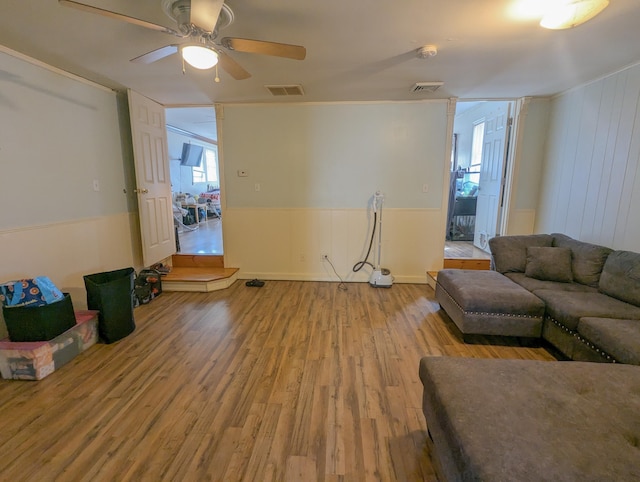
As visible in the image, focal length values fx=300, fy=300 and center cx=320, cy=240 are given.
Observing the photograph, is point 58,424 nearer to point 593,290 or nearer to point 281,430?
point 281,430

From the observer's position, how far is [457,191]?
610 centimetres

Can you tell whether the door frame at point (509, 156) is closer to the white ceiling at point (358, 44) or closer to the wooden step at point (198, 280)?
the white ceiling at point (358, 44)

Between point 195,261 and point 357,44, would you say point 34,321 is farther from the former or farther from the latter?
point 357,44

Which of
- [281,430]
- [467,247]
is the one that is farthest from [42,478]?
[467,247]

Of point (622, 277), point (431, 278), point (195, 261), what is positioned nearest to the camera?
point (622, 277)

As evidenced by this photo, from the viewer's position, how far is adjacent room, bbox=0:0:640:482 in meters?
1.42

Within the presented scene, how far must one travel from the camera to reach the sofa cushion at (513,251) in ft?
10.0

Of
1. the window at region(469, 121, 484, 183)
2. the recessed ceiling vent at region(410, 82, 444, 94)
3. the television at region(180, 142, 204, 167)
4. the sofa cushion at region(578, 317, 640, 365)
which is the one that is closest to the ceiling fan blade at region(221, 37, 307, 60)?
the recessed ceiling vent at region(410, 82, 444, 94)

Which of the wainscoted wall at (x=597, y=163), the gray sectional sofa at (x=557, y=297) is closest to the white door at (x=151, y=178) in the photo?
the gray sectional sofa at (x=557, y=297)

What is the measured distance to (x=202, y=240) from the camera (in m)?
6.05

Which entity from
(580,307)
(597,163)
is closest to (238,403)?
(580,307)

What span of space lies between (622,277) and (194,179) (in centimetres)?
989


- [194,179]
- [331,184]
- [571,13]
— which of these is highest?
[571,13]

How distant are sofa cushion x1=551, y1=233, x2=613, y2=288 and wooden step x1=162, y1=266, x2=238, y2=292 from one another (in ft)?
12.3
